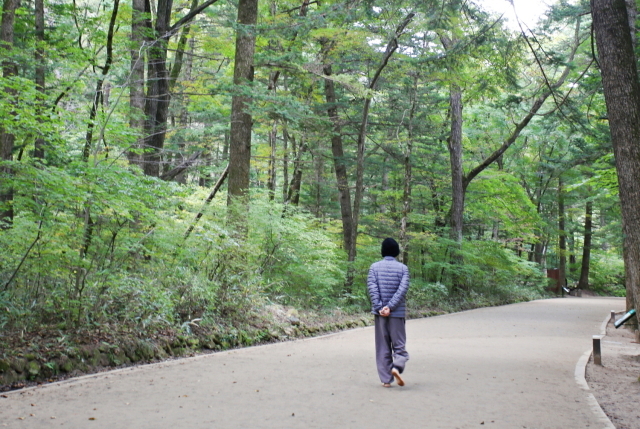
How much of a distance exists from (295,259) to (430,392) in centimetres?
773

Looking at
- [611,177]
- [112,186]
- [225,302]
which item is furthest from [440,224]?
[112,186]

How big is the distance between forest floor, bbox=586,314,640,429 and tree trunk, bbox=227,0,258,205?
8.13m

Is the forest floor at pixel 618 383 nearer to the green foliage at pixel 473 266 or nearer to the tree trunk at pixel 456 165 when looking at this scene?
the green foliage at pixel 473 266

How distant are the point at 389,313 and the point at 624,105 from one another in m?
5.04

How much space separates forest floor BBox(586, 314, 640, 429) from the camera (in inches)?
213

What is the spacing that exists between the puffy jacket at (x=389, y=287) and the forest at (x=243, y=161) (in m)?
3.53

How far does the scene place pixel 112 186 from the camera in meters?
8.01

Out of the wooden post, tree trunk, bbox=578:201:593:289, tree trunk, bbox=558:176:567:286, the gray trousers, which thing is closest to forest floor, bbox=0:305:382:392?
the gray trousers

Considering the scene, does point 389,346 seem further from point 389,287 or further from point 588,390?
point 588,390

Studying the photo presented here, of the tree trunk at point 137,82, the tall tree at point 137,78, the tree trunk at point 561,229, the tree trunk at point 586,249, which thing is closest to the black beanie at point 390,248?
the tree trunk at point 137,82

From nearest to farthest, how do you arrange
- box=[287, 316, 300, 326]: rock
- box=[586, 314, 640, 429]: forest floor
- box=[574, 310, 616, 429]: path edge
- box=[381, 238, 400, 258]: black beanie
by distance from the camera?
box=[574, 310, 616, 429]: path edge, box=[586, 314, 640, 429]: forest floor, box=[381, 238, 400, 258]: black beanie, box=[287, 316, 300, 326]: rock

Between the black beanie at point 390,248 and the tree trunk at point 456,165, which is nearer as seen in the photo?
the black beanie at point 390,248

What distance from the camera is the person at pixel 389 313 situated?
6.30 metres

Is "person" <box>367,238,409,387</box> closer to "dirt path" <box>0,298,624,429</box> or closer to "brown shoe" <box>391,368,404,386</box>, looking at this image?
"brown shoe" <box>391,368,404,386</box>
